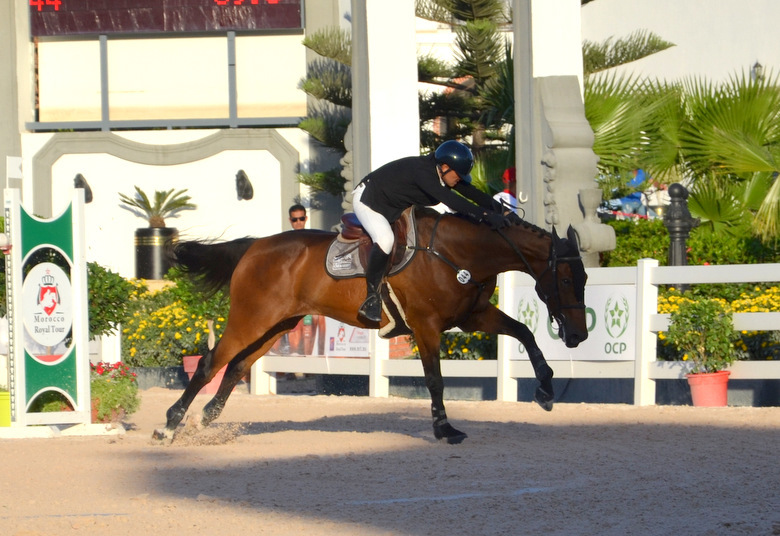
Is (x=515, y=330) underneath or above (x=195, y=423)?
above

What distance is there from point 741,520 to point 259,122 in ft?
61.8

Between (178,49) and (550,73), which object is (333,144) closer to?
(178,49)

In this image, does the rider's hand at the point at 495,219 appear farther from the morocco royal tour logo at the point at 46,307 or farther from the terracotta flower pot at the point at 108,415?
the terracotta flower pot at the point at 108,415

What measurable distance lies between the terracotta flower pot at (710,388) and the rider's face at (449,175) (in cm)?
364

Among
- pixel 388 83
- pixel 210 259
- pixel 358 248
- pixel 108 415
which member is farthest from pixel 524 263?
pixel 388 83

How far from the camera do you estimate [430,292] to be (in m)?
7.84

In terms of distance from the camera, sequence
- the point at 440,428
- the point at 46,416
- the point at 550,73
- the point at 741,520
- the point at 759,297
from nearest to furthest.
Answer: the point at 741,520, the point at 440,428, the point at 46,416, the point at 759,297, the point at 550,73

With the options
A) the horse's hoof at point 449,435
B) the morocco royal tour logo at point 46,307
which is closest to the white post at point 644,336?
the horse's hoof at point 449,435

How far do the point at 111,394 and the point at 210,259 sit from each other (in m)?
1.42

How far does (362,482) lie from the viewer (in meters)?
6.27

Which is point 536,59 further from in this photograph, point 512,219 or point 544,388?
point 544,388

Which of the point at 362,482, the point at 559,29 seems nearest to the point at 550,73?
the point at 559,29

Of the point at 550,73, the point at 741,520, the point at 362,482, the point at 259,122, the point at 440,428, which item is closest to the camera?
the point at 741,520

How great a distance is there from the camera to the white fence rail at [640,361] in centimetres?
1014
